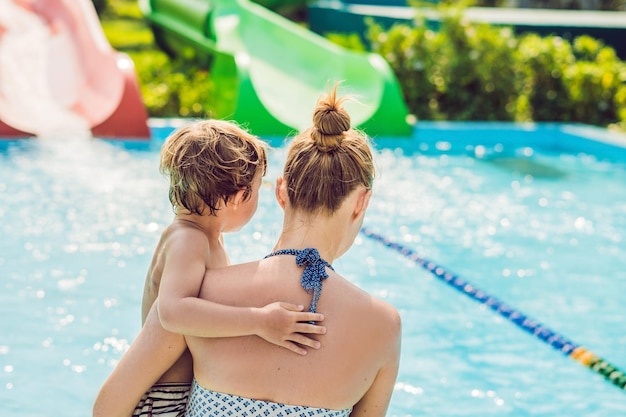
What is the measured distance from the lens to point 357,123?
9375mm

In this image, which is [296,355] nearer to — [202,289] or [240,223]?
[202,289]

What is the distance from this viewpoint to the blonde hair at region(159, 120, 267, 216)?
2.01 m

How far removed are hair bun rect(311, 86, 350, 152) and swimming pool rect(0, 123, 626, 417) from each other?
0.70ft

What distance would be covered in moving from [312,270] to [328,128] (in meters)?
0.31

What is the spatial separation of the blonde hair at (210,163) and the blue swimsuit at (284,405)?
0.23 m

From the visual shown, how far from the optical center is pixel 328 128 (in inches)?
75.5

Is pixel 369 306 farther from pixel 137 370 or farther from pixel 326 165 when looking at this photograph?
pixel 137 370

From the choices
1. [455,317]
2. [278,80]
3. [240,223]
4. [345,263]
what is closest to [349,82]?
[278,80]

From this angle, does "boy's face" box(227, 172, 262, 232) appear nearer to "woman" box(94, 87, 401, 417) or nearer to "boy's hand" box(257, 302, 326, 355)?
"woman" box(94, 87, 401, 417)

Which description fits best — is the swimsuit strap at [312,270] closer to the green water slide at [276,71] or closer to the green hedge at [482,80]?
the green water slide at [276,71]

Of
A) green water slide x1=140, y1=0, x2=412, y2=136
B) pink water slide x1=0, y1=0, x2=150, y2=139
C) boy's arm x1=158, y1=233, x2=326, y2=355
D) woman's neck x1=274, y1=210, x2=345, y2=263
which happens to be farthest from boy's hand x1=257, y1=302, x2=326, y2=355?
pink water slide x1=0, y1=0, x2=150, y2=139

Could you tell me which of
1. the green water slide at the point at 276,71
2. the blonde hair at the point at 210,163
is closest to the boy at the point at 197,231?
the blonde hair at the point at 210,163

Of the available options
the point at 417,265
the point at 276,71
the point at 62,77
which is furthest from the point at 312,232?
the point at 276,71

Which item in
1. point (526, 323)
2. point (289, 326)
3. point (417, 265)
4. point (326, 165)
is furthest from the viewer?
point (417, 265)
